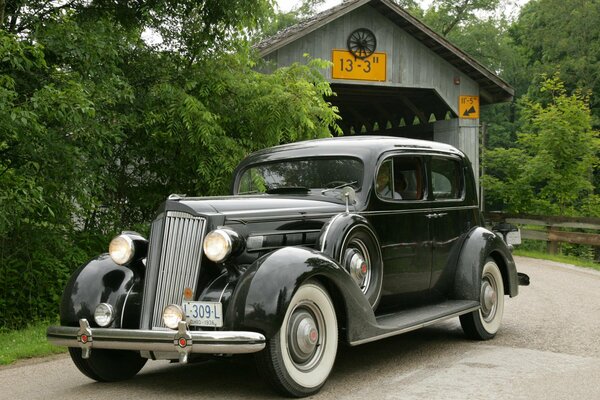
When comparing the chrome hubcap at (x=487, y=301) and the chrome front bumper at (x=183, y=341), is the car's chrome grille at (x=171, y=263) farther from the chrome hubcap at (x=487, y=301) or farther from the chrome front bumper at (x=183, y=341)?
the chrome hubcap at (x=487, y=301)

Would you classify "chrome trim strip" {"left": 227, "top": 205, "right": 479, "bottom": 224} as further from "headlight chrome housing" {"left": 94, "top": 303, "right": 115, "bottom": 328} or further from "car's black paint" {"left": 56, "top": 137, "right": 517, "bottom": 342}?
"headlight chrome housing" {"left": 94, "top": 303, "right": 115, "bottom": 328}

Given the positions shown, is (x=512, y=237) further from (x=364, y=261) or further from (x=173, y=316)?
(x=173, y=316)

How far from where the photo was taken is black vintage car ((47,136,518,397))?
502 centimetres

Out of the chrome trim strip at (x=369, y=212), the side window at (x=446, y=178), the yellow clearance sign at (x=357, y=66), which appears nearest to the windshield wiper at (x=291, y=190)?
the chrome trim strip at (x=369, y=212)

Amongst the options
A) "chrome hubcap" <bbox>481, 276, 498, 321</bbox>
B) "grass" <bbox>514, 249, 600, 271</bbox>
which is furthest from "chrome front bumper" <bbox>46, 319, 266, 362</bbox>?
"grass" <bbox>514, 249, 600, 271</bbox>

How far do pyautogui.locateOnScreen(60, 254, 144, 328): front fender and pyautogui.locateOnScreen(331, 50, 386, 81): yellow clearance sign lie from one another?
13266 millimetres

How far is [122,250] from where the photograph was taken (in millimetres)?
5711

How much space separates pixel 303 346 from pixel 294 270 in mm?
544

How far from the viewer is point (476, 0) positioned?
1618 inches

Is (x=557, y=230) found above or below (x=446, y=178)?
below

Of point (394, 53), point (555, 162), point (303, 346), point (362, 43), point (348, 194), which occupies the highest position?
point (362, 43)

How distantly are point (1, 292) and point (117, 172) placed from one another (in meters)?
2.71

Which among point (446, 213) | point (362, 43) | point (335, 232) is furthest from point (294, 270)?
point (362, 43)

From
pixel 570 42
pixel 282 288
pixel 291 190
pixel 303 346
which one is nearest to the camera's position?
pixel 282 288
